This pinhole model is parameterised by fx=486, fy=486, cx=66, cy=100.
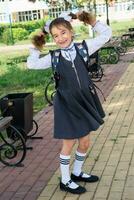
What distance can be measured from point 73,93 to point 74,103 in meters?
0.10

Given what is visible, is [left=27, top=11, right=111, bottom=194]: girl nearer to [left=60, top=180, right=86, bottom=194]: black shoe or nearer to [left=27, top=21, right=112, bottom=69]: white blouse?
[left=27, top=21, right=112, bottom=69]: white blouse

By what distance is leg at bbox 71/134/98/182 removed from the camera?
506 cm

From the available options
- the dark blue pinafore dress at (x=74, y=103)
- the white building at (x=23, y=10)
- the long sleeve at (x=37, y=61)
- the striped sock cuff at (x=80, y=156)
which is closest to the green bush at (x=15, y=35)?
the striped sock cuff at (x=80, y=156)

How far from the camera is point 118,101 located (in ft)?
32.4

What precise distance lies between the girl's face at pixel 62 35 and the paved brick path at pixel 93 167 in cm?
161

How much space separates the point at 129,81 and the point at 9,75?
491 centimetres

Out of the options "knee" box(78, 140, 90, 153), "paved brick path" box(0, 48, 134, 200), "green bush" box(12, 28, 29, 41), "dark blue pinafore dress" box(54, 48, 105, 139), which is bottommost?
"green bush" box(12, 28, 29, 41)

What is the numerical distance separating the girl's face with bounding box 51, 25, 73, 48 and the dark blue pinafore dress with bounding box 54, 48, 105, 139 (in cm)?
16

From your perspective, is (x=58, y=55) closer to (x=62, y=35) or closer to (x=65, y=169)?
(x=62, y=35)

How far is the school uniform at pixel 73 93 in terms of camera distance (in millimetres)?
4785

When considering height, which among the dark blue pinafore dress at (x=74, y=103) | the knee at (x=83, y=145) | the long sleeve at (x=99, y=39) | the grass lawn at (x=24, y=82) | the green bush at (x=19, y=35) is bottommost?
the green bush at (x=19, y=35)

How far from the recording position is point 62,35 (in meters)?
4.66

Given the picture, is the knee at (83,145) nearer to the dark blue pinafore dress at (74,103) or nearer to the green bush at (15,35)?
the dark blue pinafore dress at (74,103)

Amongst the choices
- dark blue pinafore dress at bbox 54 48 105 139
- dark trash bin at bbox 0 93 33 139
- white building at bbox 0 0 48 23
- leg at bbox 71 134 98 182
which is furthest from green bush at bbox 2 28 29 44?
white building at bbox 0 0 48 23
